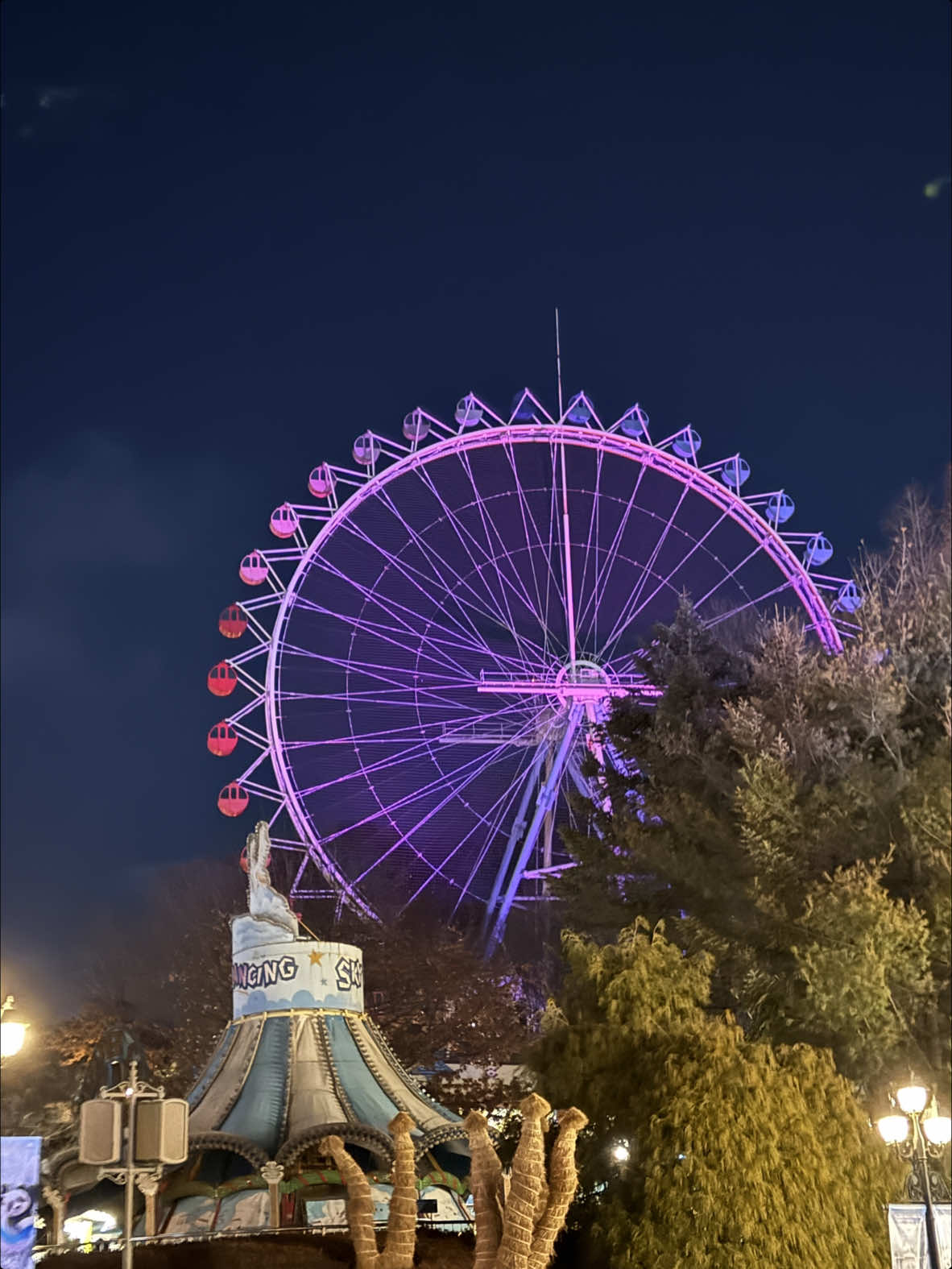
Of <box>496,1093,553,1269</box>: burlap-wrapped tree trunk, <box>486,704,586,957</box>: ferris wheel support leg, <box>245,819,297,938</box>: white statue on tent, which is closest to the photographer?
<box>496,1093,553,1269</box>: burlap-wrapped tree trunk

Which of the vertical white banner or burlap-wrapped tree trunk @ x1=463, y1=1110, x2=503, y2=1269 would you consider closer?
burlap-wrapped tree trunk @ x1=463, y1=1110, x2=503, y2=1269

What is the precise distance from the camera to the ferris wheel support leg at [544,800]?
2550 centimetres

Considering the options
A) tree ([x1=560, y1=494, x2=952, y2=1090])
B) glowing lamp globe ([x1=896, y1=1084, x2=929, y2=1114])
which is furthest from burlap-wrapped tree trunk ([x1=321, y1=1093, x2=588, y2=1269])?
tree ([x1=560, y1=494, x2=952, y2=1090])

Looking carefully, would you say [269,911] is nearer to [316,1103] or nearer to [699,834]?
[316,1103]

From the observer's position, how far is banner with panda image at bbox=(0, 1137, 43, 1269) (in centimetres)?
716

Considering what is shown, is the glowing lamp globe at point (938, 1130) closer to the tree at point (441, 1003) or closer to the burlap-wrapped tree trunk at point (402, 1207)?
the burlap-wrapped tree trunk at point (402, 1207)

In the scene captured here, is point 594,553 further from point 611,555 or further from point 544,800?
point 544,800

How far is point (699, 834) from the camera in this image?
663 inches

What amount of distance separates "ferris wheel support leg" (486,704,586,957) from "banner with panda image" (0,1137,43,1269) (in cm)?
1859

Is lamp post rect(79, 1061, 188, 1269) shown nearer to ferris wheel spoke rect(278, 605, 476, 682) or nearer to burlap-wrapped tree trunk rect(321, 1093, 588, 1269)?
burlap-wrapped tree trunk rect(321, 1093, 588, 1269)

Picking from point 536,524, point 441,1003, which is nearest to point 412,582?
point 536,524

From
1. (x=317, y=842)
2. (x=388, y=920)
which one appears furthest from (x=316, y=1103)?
(x=388, y=920)

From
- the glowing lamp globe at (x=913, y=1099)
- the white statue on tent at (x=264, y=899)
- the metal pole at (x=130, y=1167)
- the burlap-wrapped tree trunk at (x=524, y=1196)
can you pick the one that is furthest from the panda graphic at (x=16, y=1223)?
the white statue on tent at (x=264, y=899)

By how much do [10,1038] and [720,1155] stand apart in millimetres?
5654
